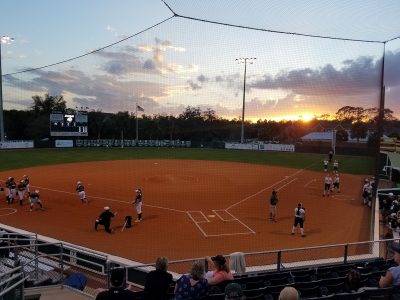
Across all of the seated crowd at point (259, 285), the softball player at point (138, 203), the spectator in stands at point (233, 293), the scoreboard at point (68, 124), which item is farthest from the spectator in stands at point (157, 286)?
the scoreboard at point (68, 124)

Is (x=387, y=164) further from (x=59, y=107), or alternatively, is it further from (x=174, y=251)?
(x=59, y=107)

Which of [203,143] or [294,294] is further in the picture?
[203,143]

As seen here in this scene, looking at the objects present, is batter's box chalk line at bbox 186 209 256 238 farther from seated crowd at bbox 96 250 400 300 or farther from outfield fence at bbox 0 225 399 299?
seated crowd at bbox 96 250 400 300

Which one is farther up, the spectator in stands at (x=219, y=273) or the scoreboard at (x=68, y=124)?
the scoreboard at (x=68, y=124)

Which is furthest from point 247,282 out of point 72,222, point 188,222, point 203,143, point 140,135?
point 140,135

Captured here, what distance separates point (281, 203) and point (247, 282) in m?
16.7

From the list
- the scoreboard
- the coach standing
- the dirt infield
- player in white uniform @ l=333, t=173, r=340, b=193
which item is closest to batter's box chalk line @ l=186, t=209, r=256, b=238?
the dirt infield

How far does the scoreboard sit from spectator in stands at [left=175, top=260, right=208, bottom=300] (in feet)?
151

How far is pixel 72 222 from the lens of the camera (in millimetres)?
17375

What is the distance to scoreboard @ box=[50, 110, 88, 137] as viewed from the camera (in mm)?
47156

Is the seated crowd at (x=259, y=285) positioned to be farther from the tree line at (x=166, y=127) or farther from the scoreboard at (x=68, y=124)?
the tree line at (x=166, y=127)

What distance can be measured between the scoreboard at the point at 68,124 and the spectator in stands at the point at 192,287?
151 ft

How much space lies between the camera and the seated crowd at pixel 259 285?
4.55 meters

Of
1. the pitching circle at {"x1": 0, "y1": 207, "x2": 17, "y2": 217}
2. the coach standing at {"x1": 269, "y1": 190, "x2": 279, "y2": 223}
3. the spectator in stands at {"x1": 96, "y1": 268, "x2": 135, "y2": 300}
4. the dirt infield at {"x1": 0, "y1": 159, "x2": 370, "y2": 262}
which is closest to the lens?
the spectator in stands at {"x1": 96, "y1": 268, "x2": 135, "y2": 300}
